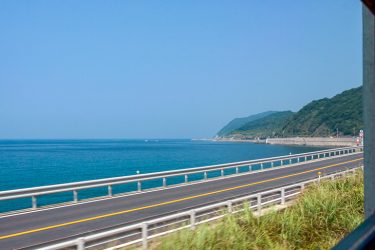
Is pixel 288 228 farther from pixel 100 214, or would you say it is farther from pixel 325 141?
pixel 325 141

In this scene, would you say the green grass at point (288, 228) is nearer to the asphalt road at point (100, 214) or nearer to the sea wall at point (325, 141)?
the asphalt road at point (100, 214)

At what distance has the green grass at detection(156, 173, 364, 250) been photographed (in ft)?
25.0

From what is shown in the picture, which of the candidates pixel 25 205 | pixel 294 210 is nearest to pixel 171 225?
pixel 294 210

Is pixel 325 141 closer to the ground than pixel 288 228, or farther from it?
closer to the ground

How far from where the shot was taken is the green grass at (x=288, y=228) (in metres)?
7.63

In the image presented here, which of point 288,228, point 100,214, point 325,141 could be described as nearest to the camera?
point 288,228

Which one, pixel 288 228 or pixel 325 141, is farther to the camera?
pixel 325 141

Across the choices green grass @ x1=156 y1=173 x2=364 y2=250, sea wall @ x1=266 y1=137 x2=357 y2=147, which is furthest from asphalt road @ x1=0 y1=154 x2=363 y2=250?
sea wall @ x1=266 y1=137 x2=357 y2=147

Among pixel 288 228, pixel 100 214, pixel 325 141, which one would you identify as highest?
pixel 288 228

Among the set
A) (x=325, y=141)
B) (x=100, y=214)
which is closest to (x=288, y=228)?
(x=100, y=214)

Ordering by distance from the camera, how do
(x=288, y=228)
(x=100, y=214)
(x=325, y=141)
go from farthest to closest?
(x=325, y=141) → (x=100, y=214) → (x=288, y=228)

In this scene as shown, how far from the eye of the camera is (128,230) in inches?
353

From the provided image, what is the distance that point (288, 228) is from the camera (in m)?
9.23

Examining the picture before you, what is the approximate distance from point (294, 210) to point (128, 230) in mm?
4060
